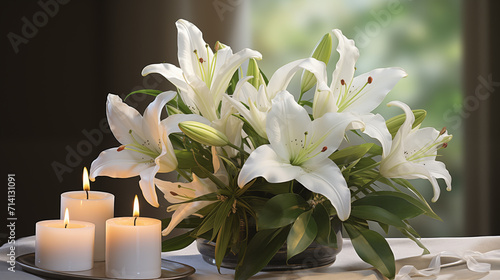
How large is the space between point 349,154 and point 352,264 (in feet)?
0.75

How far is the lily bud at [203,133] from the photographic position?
0.75 meters

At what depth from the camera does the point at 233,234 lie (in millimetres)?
833

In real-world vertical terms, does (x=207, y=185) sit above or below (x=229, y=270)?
above

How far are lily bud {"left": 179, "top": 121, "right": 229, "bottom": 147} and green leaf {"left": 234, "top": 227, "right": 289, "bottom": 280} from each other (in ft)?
0.47

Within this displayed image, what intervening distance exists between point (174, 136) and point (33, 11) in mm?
1135

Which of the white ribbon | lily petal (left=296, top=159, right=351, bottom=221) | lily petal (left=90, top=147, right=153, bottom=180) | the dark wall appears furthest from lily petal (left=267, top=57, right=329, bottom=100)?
the dark wall

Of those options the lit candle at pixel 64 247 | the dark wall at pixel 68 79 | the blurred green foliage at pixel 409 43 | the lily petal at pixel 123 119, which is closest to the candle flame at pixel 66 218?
the lit candle at pixel 64 247

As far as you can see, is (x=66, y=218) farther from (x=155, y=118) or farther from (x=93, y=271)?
(x=155, y=118)

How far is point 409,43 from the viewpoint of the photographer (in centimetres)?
211

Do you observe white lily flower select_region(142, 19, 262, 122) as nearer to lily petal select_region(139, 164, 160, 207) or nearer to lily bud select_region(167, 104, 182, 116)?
lily bud select_region(167, 104, 182, 116)

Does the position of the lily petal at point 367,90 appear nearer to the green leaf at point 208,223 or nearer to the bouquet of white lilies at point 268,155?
the bouquet of white lilies at point 268,155

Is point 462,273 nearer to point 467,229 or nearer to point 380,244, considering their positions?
point 380,244

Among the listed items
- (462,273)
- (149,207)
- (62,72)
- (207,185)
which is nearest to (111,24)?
(62,72)

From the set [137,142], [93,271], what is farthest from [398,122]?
[93,271]
